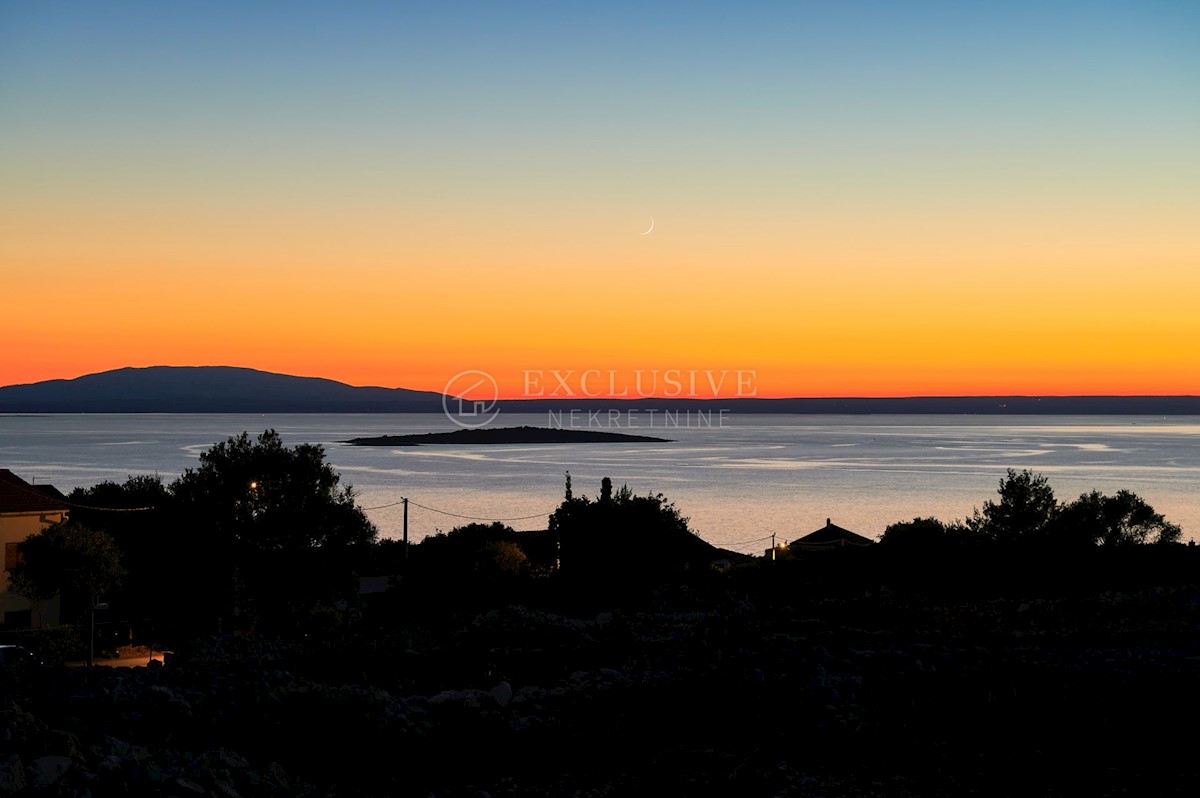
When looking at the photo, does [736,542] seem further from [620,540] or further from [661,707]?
[661,707]

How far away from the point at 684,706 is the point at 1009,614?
9245 millimetres

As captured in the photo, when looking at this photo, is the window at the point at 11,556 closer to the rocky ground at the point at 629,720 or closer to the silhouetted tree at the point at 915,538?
the rocky ground at the point at 629,720

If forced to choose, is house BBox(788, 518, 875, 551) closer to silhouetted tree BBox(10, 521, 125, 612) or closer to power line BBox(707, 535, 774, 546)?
power line BBox(707, 535, 774, 546)

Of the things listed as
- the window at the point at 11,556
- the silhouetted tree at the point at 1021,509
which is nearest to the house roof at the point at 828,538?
the silhouetted tree at the point at 1021,509

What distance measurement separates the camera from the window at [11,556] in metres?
37.1

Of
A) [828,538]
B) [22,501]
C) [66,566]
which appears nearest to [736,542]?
[828,538]

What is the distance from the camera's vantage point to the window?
3712 centimetres

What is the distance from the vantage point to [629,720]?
35.3ft

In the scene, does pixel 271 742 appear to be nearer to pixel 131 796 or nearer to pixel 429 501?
pixel 131 796

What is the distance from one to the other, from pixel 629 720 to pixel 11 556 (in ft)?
112

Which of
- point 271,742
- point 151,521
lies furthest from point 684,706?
point 151,521

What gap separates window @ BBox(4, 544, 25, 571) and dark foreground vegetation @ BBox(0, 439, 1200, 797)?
80.3ft

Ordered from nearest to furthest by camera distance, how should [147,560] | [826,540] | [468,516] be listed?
[147,560] < [826,540] < [468,516]

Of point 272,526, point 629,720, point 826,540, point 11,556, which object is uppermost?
point 629,720
